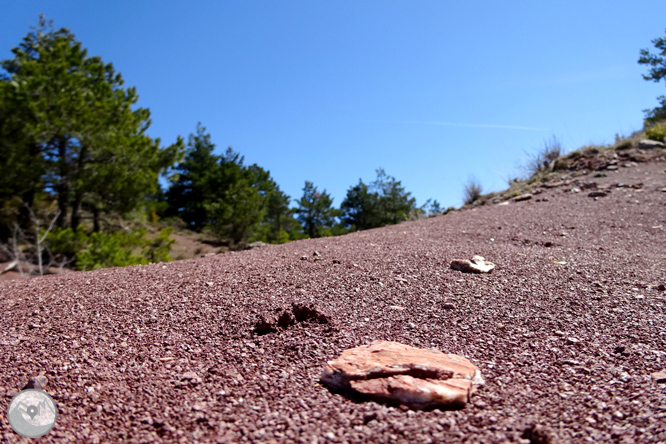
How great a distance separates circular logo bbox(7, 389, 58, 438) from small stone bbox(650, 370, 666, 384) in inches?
86.3

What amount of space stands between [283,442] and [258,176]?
21512 millimetres

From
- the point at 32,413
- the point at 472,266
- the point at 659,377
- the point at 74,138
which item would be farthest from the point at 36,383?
the point at 74,138

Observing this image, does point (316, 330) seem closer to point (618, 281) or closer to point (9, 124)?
point (618, 281)

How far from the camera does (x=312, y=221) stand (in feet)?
67.9

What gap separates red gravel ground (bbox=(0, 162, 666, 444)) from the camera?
53.3 inches

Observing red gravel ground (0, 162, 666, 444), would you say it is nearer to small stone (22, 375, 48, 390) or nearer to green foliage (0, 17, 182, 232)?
small stone (22, 375, 48, 390)

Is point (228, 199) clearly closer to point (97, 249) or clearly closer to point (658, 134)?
point (97, 249)

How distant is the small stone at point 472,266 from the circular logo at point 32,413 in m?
2.49

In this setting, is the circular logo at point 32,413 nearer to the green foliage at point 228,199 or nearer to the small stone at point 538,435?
the small stone at point 538,435

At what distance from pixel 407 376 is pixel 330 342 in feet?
1.63

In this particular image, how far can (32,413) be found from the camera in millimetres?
1486

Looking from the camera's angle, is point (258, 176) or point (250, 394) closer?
point (250, 394)

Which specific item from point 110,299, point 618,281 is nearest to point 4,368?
point 110,299

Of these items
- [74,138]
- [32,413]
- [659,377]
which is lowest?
[32,413]
